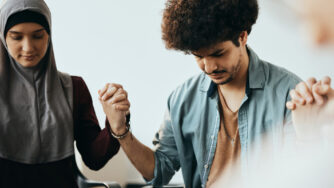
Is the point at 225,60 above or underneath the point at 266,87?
above

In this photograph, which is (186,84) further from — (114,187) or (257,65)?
(114,187)

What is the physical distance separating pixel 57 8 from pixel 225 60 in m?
1.61

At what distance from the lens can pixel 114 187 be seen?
1.17 metres

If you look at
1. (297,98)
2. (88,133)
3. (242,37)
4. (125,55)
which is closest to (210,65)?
(242,37)

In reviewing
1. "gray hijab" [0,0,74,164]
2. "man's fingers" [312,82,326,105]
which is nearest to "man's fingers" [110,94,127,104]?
"gray hijab" [0,0,74,164]

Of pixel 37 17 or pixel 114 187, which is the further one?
pixel 114 187

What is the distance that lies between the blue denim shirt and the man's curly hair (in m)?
0.19

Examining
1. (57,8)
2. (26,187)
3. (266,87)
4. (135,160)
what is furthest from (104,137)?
(57,8)

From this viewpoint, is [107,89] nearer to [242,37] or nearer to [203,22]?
[203,22]

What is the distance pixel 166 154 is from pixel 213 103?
226mm

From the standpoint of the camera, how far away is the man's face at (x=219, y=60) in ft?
3.10

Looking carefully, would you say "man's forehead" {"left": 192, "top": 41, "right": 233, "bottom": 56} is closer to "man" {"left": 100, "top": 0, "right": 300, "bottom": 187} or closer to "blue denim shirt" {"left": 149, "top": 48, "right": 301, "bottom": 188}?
"man" {"left": 100, "top": 0, "right": 300, "bottom": 187}

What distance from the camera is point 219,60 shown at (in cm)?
96

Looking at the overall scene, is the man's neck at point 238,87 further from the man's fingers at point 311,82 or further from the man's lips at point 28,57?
the man's lips at point 28,57
